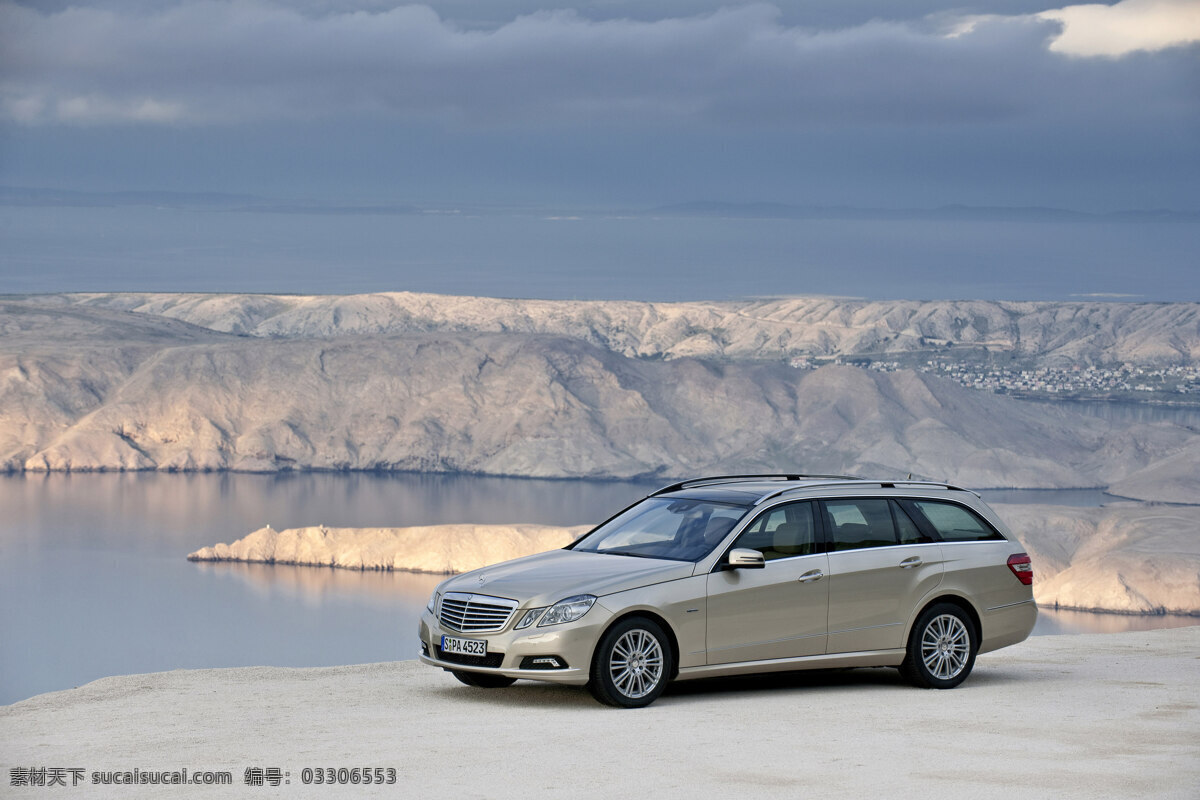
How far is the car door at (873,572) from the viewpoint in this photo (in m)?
10.9

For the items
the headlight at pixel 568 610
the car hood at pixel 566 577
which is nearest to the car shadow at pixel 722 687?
the headlight at pixel 568 610

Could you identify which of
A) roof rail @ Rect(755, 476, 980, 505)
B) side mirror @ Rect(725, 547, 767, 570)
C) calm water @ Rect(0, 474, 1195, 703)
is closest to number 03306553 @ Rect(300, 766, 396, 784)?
side mirror @ Rect(725, 547, 767, 570)

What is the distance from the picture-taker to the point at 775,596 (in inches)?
416

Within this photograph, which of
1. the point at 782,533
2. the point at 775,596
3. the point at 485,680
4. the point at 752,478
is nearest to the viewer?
the point at 775,596

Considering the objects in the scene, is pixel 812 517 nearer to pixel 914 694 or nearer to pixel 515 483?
pixel 914 694

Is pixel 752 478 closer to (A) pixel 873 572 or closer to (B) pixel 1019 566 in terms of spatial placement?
(A) pixel 873 572

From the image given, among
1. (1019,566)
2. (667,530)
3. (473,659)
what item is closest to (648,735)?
(473,659)

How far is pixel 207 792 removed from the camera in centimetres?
739

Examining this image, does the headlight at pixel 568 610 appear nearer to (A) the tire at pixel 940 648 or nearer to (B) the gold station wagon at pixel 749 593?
(B) the gold station wagon at pixel 749 593

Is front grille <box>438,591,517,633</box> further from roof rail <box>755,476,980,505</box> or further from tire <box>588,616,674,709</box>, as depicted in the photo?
roof rail <box>755,476,980,505</box>

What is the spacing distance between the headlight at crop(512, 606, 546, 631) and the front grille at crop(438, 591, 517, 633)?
107mm

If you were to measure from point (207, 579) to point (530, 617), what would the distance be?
138575 mm

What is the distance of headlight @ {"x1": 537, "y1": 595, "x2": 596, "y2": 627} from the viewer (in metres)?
9.88

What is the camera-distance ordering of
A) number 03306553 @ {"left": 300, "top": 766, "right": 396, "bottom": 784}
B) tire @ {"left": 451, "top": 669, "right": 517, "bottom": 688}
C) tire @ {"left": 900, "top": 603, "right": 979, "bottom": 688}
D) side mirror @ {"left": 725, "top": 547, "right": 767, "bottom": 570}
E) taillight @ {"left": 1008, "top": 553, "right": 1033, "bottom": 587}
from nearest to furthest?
number 03306553 @ {"left": 300, "top": 766, "right": 396, "bottom": 784}
side mirror @ {"left": 725, "top": 547, "right": 767, "bottom": 570}
tire @ {"left": 451, "top": 669, "right": 517, "bottom": 688}
tire @ {"left": 900, "top": 603, "right": 979, "bottom": 688}
taillight @ {"left": 1008, "top": 553, "right": 1033, "bottom": 587}
